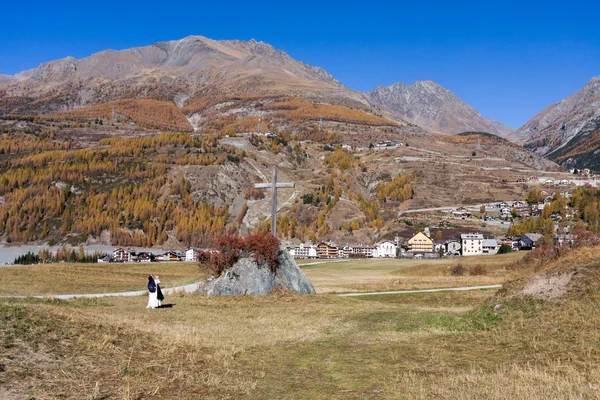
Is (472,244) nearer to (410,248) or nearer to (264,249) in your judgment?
(410,248)

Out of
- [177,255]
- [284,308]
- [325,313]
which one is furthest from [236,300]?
[177,255]

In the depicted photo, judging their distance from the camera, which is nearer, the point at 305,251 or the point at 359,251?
the point at 359,251

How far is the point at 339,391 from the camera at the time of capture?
1123 cm

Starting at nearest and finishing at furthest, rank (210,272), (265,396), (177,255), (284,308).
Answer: (265,396) → (284,308) → (210,272) → (177,255)

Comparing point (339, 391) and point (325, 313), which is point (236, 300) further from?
point (339, 391)

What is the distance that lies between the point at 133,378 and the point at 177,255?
171m

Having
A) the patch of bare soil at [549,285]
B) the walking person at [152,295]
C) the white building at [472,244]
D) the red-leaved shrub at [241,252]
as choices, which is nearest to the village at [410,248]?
the white building at [472,244]

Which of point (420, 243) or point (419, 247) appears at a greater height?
point (420, 243)

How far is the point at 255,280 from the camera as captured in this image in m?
32.3

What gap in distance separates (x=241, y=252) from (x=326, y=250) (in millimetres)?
149333

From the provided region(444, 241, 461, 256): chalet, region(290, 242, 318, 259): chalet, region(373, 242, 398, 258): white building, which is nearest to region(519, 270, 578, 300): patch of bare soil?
region(373, 242, 398, 258): white building

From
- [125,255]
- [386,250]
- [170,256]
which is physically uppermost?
[386,250]

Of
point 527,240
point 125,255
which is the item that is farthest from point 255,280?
point 125,255

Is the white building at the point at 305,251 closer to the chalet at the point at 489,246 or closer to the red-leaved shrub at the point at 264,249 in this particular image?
the chalet at the point at 489,246
